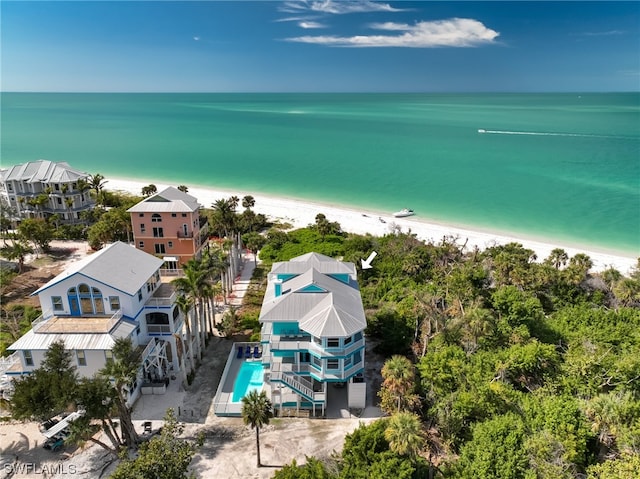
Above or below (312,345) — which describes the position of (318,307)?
above

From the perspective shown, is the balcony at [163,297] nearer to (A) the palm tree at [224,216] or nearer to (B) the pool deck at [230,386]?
(B) the pool deck at [230,386]

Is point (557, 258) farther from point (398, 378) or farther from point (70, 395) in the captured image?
point (70, 395)

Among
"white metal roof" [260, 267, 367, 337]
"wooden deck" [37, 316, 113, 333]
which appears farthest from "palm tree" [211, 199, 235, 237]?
"wooden deck" [37, 316, 113, 333]

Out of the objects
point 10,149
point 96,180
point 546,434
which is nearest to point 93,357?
point 546,434

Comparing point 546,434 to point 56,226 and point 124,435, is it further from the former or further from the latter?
point 56,226

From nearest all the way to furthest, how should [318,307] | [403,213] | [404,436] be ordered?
[404,436], [318,307], [403,213]

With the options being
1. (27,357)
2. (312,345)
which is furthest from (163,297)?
(312,345)
